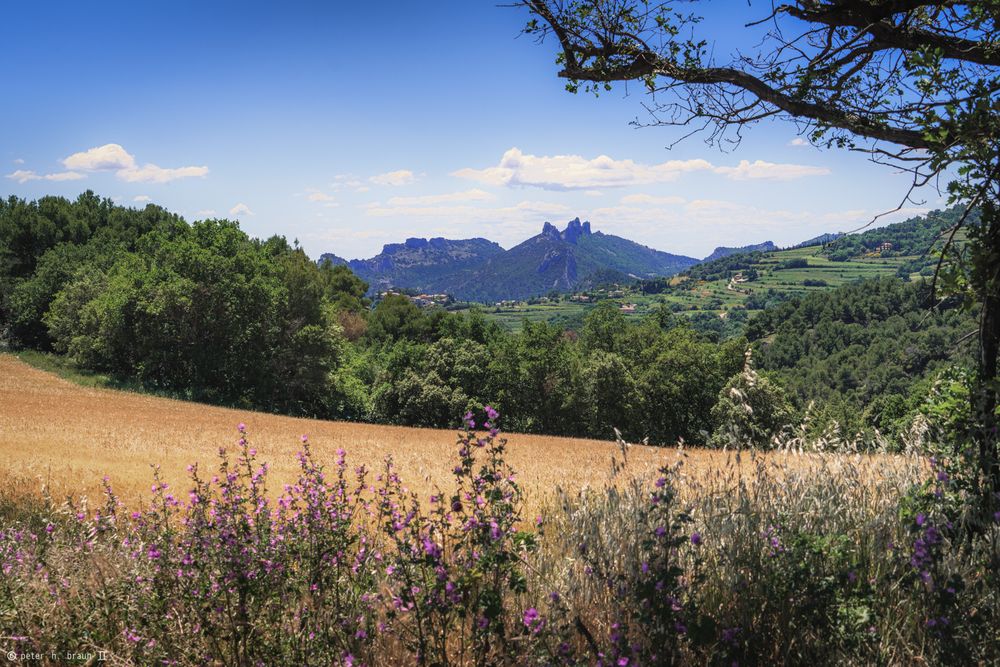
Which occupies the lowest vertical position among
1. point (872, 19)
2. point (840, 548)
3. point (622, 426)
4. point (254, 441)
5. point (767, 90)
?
point (622, 426)

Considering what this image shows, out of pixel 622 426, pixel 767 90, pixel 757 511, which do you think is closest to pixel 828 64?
pixel 767 90

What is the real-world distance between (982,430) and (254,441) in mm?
24268

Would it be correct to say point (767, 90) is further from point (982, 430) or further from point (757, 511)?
point (757, 511)

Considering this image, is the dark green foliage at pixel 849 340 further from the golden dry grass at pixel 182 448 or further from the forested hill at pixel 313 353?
the golden dry grass at pixel 182 448

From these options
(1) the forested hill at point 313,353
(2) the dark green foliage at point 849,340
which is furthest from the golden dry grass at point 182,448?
(2) the dark green foliage at point 849,340

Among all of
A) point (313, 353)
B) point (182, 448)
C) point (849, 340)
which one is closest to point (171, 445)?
point (182, 448)

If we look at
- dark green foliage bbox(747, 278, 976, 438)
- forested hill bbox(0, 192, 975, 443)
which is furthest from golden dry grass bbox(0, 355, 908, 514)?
dark green foliage bbox(747, 278, 976, 438)

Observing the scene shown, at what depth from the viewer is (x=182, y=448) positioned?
20531mm

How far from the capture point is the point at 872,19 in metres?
5.10

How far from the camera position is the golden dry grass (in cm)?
1218

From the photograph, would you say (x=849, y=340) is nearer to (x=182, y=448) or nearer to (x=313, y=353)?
(x=313, y=353)

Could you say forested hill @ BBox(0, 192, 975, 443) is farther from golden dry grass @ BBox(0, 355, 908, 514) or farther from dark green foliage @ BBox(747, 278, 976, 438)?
dark green foliage @ BBox(747, 278, 976, 438)

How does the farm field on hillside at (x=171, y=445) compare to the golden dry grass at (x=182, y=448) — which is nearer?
the golden dry grass at (x=182, y=448)

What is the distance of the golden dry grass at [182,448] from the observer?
1218 centimetres
